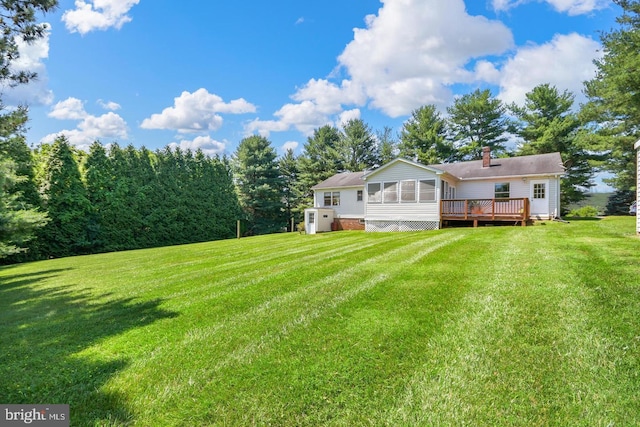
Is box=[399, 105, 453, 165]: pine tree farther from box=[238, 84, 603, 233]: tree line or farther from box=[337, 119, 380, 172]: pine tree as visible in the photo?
box=[337, 119, 380, 172]: pine tree

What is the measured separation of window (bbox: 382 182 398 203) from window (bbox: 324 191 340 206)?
477 centimetres

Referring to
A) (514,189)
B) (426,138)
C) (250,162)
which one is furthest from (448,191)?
(250,162)

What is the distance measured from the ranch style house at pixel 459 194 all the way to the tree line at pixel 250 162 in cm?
473

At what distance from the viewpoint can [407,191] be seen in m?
16.2

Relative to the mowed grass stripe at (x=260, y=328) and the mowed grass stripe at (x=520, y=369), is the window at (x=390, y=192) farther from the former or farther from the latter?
the mowed grass stripe at (x=520, y=369)

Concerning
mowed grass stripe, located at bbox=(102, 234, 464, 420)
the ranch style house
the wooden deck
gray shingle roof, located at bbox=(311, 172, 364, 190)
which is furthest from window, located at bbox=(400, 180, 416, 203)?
mowed grass stripe, located at bbox=(102, 234, 464, 420)

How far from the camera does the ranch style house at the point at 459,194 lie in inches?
594

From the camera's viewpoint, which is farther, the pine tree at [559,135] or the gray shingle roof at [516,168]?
the pine tree at [559,135]

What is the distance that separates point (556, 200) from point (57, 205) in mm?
25673

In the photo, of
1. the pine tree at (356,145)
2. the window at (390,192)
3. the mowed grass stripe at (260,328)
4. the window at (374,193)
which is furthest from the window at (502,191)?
the pine tree at (356,145)

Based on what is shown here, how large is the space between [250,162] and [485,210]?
22109mm

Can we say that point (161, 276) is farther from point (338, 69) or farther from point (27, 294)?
point (338, 69)

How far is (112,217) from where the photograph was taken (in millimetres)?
17562

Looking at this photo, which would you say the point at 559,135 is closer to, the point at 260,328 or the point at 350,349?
the point at 350,349
